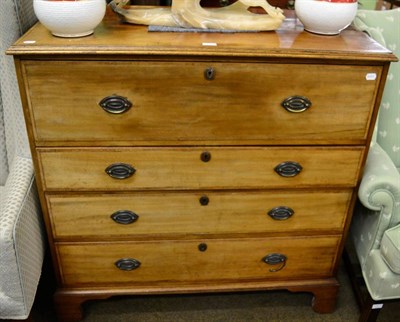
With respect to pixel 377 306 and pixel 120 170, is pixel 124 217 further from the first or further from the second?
pixel 377 306

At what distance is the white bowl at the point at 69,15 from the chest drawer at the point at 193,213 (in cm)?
51

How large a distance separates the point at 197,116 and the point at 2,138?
2.35 ft

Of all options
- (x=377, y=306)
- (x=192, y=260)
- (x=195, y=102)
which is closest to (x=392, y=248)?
(x=377, y=306)

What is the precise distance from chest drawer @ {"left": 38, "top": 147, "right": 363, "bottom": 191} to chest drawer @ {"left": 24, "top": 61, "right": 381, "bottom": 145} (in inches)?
1.5

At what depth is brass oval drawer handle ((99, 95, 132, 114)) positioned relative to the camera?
1.15 metres

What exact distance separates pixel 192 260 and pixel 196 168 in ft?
1.28

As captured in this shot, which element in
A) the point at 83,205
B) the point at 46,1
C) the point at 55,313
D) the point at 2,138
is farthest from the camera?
the point at 55,313

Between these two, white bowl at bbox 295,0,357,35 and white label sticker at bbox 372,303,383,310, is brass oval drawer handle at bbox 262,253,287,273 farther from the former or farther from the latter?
white bowl at bbox 295,0,357,35

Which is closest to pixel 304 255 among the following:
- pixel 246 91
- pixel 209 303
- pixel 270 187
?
pixel 270 187

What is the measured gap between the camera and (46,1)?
42.8 inches

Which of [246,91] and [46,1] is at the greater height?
[46,1]

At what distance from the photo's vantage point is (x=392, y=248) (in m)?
1.35

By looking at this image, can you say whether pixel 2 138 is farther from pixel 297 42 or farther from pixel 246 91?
pixel 297 42

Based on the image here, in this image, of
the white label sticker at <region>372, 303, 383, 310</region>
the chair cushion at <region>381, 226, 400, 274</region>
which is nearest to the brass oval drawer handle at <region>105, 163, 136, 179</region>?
the chair cushion at <region>381, 226, 400, 274</region>
